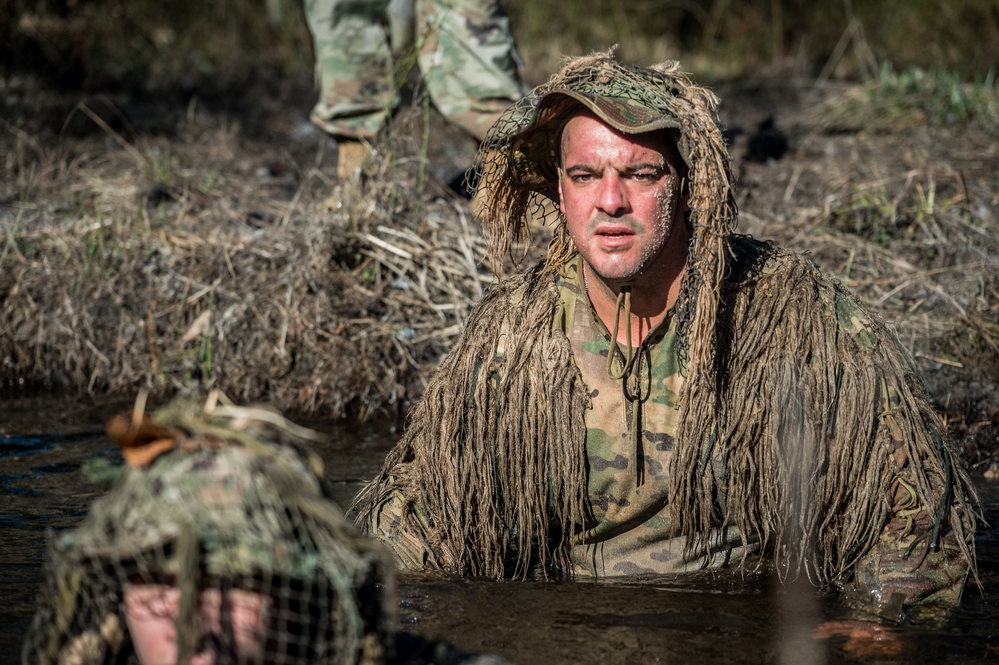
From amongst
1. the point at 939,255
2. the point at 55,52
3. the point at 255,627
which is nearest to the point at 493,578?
the point at 255,627

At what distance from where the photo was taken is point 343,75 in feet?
20.7

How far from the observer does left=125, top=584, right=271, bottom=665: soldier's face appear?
216 cm

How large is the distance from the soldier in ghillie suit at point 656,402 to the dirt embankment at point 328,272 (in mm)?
1760

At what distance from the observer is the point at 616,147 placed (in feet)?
11.3

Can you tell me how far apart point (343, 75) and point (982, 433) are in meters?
3.53

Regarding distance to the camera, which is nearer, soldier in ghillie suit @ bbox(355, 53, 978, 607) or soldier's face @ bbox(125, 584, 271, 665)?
soldier's face @ bbox(125, 584, 271, 665)

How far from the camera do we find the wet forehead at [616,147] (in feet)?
11.3

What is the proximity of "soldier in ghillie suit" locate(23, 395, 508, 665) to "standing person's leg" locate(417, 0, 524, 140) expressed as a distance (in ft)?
13.1

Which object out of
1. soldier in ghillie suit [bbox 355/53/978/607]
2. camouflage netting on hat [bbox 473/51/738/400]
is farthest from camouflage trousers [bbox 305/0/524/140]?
soldier in ghillie suit [bbox 355/53/978/607]

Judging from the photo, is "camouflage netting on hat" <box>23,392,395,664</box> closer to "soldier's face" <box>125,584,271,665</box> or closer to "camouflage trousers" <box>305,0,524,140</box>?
"soldier's face" <box>125,584,271,665</box>

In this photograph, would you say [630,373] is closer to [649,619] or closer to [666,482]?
[666,482]

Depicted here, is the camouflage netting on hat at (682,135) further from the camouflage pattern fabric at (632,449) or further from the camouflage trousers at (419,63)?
the camouflage trousers at (419,63)

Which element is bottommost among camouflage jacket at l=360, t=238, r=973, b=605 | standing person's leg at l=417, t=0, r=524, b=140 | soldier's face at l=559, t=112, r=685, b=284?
camouflage jacket at l=360, t=238, r=973, b=605

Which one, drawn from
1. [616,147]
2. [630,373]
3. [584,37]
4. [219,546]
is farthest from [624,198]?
[584,37]
